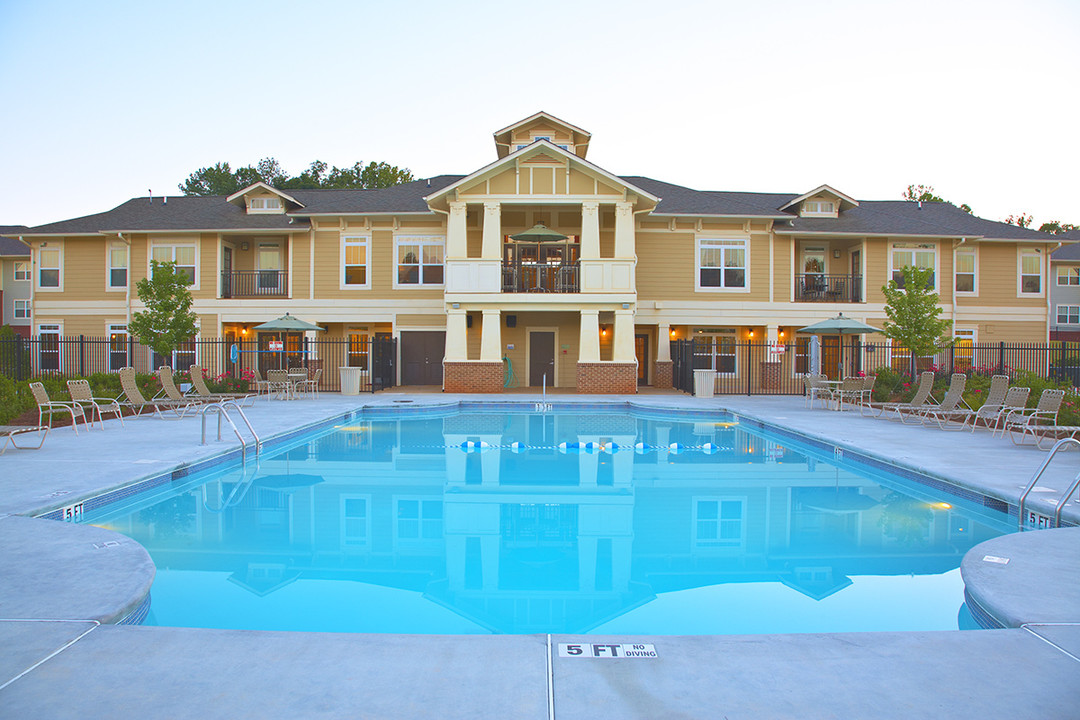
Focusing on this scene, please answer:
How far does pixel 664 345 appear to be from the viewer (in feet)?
85.3

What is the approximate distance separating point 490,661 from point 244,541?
4.26 m

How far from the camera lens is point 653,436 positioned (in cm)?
1441

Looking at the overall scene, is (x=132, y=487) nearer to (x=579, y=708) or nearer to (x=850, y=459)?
(x=579, y=708)

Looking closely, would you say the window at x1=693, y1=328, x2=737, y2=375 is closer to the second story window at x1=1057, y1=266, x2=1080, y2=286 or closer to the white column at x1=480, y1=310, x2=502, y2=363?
the white column at x1=480, y1=310, x2=502, y2=363

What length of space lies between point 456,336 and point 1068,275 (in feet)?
112

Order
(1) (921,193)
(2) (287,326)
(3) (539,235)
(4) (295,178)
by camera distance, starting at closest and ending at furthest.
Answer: (2) (287,326), (3) (539,235), (4) (295,178), (1) (921,193)

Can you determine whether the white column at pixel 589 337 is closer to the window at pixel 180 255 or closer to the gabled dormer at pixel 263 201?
the gabled dormer at pixel 263 201

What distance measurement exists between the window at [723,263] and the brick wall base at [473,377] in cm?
878

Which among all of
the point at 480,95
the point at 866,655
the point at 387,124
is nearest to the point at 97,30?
the point at 866,655

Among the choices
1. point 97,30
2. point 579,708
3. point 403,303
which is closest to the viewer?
point 579,708

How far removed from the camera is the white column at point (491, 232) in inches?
897

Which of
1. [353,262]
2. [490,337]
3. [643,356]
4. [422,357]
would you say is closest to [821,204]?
[643,356]

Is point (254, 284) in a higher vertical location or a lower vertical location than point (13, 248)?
lower

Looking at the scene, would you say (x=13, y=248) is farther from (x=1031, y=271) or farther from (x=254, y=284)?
(x=1031, y=271)
